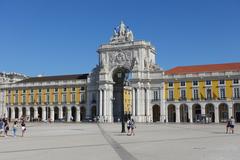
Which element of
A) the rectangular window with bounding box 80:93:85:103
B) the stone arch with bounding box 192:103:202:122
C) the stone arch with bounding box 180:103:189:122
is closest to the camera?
the stone arch with bounding box 192:103:202:122

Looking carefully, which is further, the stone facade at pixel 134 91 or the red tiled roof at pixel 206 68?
the red tiled roof at pixel 206 68

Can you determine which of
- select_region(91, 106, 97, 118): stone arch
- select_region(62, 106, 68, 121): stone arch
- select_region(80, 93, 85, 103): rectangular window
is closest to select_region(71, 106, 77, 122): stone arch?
select_region(62, 106, 68, 121): stone arch

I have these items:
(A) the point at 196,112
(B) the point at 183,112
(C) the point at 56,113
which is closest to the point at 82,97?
(C) the point at 56,113

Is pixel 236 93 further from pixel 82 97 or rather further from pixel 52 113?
pixel 52 113

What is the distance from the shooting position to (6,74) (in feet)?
420

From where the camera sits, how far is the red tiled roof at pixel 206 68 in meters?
86.2

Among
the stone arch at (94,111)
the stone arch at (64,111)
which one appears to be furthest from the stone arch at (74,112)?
the stone arch at (94,111)

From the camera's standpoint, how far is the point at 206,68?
89938 mm

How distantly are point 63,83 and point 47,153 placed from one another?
85513 millimetres

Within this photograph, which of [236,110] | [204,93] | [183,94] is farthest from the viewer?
[183,94]

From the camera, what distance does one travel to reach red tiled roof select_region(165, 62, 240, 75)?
86175mm

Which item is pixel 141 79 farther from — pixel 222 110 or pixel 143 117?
pixel 222 110

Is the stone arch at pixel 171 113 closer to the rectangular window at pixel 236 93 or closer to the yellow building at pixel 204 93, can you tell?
the yellow building at pixel 204 93

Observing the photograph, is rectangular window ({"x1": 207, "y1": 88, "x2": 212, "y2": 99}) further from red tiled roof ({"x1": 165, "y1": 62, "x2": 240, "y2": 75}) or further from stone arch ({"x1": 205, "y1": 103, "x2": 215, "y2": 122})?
red tiled roof ({"x1": 165, "y1": 62, "x2": 240, "y2": 75})
